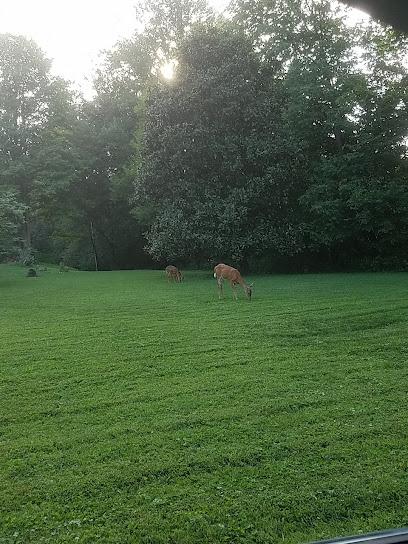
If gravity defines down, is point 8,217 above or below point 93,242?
above

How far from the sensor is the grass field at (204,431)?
3.05 metres

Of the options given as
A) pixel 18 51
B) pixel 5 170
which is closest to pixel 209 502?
pixel 5 170

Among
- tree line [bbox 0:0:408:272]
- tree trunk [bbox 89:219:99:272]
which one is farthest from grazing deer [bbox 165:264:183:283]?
tree trunk [bbox 89:219:99:272]

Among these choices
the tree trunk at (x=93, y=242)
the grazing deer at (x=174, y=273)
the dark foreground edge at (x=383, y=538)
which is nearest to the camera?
the dark foreground edge at (x=383, y=538)

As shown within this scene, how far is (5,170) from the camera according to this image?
2784 centimetres

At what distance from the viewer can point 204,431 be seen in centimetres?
435

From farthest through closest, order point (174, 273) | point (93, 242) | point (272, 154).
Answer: point (93, 242) → point (272, 154) → point (174, 273)

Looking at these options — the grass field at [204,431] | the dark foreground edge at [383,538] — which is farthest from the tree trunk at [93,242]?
the dark foreground edge at [383,538]

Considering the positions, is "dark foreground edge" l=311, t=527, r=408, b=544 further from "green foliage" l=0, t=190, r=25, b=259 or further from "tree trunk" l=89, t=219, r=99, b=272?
"tree trunk" l=89, t=219, r=99, b=272

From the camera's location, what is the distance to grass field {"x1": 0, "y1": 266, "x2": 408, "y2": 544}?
120 inches

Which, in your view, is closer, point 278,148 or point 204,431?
point 204,431

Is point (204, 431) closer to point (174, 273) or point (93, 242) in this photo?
point (174, 273)

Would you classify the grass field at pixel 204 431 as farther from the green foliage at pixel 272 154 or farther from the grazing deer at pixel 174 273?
the green foliage at pixel 272 154

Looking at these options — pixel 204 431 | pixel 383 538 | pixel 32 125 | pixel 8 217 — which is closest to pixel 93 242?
pixel 32 125
